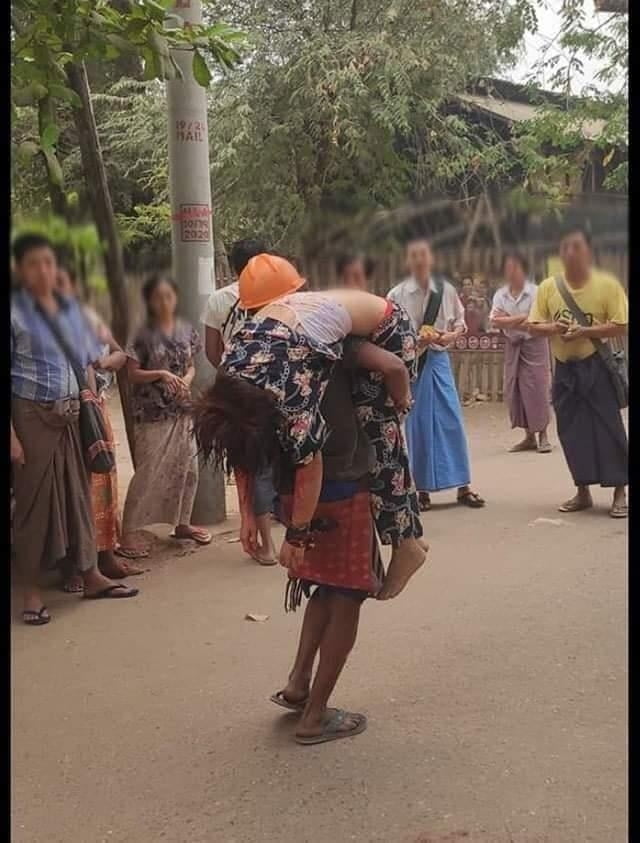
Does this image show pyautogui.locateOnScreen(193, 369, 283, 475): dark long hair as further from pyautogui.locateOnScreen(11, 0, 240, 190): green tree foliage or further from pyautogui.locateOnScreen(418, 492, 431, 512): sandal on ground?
pyautogui.locateOnScreen(418, 492, 431, 512): sandal on ground

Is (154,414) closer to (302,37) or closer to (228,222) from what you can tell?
(228,222)

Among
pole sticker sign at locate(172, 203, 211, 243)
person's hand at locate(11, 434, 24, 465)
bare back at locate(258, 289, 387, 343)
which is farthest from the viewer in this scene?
pole sticker sign at locate(172, 203, 211, 243)

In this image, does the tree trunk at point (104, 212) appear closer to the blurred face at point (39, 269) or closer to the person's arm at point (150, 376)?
the blurred face at point (39, 269)

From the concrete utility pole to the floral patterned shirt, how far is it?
0.64ft

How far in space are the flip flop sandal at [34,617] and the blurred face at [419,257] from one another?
187cm

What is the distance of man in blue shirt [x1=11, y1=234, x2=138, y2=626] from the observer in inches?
124

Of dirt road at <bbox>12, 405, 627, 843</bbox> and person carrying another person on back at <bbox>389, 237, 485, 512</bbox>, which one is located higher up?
person carrying another person on back at <bbox>389, 237, 485, 512</bbox>

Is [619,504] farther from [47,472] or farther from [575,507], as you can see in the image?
[47,472]

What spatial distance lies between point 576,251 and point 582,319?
86.5 inches

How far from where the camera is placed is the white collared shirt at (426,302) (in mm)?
2652

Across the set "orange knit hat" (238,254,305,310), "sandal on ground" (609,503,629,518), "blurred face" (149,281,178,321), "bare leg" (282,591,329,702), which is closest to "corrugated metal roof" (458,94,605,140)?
"sandal on ground" (609,503,629,518)

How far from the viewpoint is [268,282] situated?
2188 millimetres

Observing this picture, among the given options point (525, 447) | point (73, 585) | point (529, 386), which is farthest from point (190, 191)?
point (525, 447)

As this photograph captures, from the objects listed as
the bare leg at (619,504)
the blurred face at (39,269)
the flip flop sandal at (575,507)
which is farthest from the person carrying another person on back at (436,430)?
the blurred face at (39,269)
